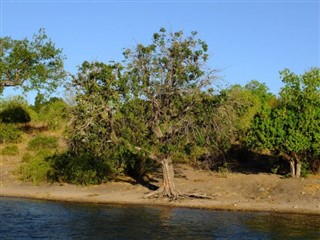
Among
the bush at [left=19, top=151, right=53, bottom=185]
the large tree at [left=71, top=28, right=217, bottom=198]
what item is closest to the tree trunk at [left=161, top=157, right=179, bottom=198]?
the large tree at [left=71, top=28, right=217, bottom=198]

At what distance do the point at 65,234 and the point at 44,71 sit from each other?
33.1m

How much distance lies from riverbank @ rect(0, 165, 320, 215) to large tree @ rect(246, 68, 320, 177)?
207cm

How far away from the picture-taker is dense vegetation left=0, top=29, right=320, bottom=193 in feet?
96.4

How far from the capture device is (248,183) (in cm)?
3434

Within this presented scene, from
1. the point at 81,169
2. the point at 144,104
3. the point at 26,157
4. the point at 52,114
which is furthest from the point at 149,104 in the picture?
the point at 52,114

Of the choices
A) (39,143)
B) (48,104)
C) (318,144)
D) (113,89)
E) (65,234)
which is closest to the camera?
(65,234)

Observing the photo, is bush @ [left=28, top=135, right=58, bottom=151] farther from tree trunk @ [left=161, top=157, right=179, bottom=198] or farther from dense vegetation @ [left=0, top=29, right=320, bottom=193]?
tree trunk @ [left=161, top=157, right=179, bottom=198]

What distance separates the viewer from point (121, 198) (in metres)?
31.5

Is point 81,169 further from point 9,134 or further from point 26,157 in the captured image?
point 9,134

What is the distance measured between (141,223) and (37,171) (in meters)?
16.2

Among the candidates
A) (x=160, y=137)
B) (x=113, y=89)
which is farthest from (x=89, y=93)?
(x=160, y=137)

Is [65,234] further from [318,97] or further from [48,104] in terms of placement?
[48,104]

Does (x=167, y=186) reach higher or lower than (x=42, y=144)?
lower

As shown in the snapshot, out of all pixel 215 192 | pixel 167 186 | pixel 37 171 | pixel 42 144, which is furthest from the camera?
pixel 42 144
